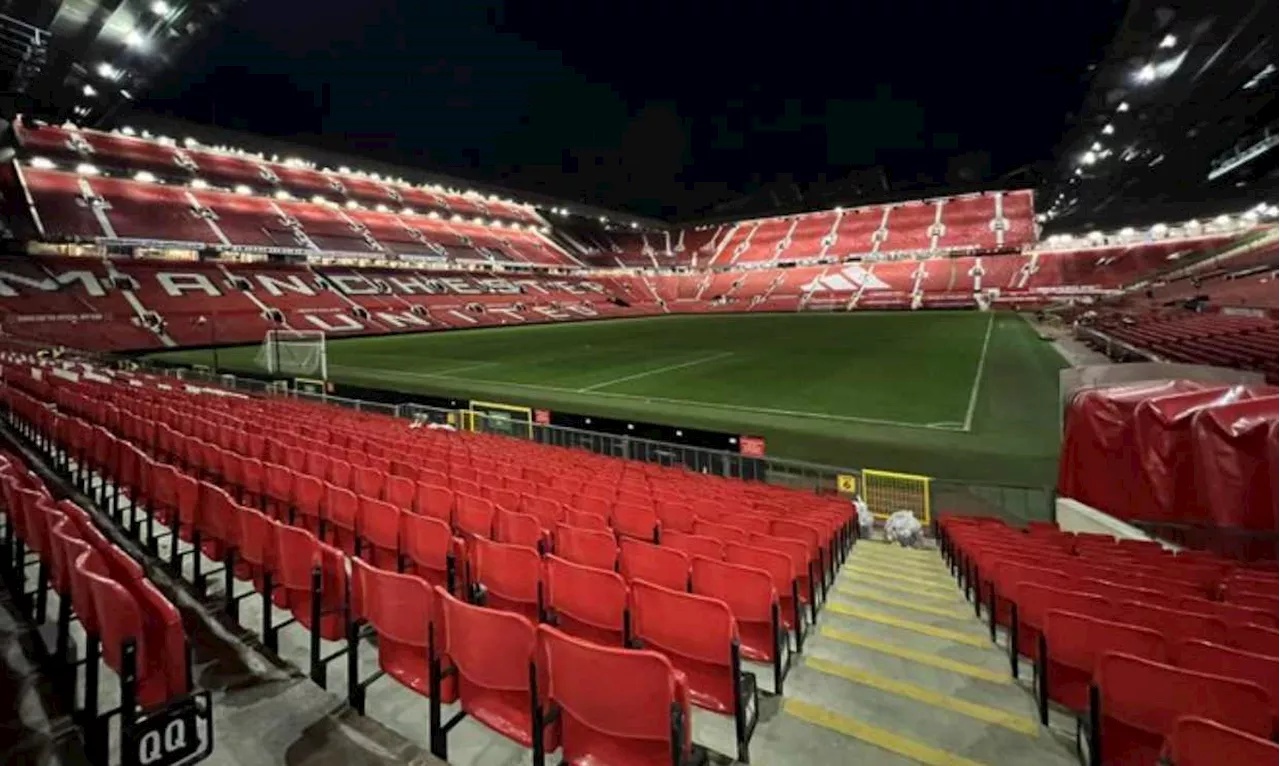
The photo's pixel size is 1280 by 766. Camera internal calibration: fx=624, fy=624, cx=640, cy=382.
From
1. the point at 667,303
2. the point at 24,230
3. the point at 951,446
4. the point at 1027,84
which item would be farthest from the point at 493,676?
the point at 667,303

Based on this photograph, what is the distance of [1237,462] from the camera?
6125 mm

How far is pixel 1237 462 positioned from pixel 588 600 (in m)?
6.79

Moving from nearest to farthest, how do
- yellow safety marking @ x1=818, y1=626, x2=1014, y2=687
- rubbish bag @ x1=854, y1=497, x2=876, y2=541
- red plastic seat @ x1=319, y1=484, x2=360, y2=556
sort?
yellow safety marking @ x1=818, y1=626, x2=1014, y2=687 → red plastic seat @ x1=319, y1=484, x2=360, y2=556 → rubbish bag @ x1=854, y1=497, x2=876, y2=541

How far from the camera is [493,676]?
8.25ft

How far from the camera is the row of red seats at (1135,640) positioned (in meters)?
2.27

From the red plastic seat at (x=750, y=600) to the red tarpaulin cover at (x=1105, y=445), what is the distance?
19.2 ft

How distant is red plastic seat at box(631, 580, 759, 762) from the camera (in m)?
2.70

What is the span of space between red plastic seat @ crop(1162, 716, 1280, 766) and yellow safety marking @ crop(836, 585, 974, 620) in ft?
10.1

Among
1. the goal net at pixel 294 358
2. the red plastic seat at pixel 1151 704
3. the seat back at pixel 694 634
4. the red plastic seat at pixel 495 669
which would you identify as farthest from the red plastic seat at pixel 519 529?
the goal net at pixel 294 358

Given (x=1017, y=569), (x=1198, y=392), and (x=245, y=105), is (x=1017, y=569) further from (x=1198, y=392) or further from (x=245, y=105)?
(x=245, y=105)

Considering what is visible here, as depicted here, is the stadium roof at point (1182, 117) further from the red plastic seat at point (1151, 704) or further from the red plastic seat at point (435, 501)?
the red plastic seat at point (435, 501)


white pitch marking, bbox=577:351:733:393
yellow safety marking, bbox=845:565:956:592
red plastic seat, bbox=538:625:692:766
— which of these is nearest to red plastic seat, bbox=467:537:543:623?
red plastic seat, bbox=538:625:692:766

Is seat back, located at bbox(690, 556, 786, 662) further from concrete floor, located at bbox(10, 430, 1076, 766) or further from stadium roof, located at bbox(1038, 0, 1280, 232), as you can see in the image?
stadium roof, located at bbox(1038, 0, 1280, 232)

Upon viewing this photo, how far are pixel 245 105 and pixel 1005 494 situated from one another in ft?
163
